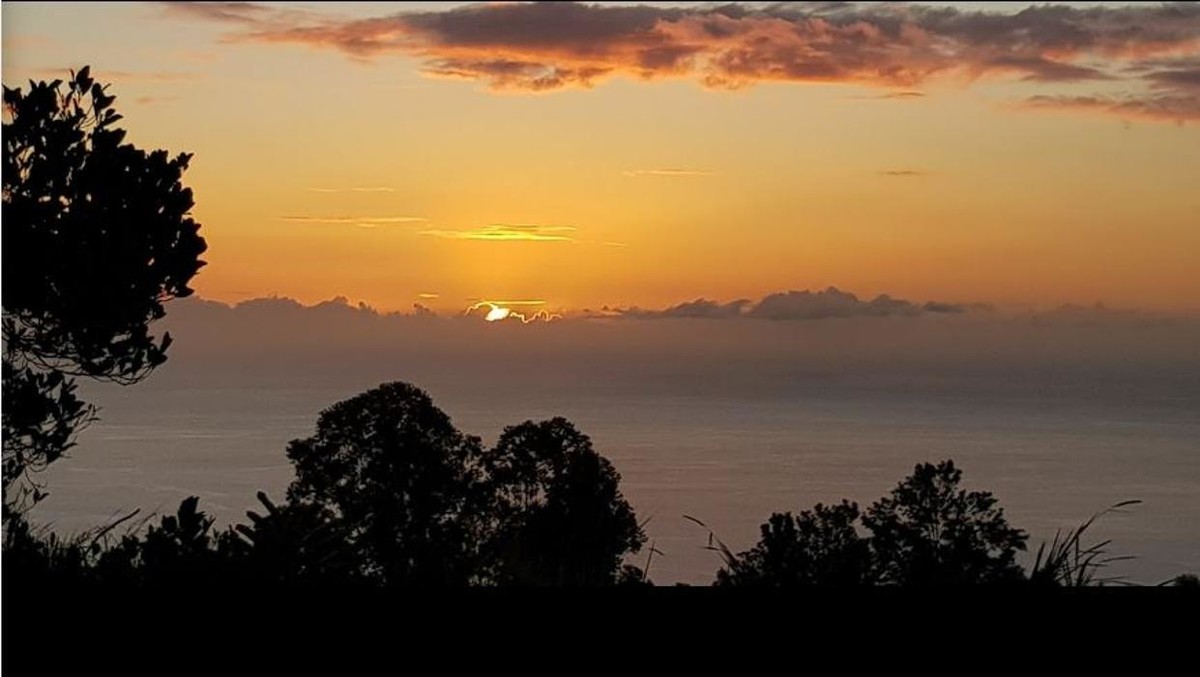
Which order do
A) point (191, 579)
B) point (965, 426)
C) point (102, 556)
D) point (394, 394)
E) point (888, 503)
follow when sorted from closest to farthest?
point (191, 579) → point (102, 556) → point (888, 503) → point (394, 394) → point (965, 426)

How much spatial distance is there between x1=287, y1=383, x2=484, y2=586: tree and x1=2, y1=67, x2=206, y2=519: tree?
1030 inches

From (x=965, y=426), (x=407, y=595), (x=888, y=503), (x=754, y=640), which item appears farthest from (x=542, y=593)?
(x=965, y=426)

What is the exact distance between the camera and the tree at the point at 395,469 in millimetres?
37781

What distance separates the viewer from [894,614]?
434 cm

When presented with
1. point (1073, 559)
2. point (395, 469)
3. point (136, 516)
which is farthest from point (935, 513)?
point (136, 516)

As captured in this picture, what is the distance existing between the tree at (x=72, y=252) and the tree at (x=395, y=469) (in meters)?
26.2

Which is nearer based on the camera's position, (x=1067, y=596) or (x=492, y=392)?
(x=1067, y=596)

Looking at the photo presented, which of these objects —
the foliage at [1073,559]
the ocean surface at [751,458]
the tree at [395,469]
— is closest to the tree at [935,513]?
the ocean surface at [751,458]

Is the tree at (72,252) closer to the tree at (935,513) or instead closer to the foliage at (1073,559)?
→ the foliage at (1073,559)

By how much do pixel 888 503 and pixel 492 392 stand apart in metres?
166

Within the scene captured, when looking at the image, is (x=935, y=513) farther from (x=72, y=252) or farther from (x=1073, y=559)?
(x=1073, y=559)

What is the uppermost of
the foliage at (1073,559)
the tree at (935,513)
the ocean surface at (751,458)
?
the ocean surface at (751,458)

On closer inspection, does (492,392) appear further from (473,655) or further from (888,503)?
(473,655)

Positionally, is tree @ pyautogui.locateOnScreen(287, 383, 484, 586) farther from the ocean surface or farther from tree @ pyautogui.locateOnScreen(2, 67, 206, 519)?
tree @ pyautogui.locateOnScreen(2, 67, 206, 519)
